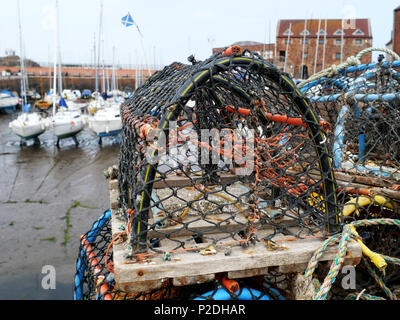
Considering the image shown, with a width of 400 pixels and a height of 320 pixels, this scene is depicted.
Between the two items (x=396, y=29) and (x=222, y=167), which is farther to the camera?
(x=396, y=29)

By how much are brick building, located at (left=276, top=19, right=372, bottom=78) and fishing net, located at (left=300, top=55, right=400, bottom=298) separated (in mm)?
31742

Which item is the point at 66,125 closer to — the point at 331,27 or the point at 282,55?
the point at 282,55

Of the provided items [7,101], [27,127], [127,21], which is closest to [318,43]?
[127,21]

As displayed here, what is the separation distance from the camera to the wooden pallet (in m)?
1.51

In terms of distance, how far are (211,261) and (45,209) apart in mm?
6617

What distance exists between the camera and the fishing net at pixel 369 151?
2.48 metres

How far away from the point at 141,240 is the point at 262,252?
2.07ft

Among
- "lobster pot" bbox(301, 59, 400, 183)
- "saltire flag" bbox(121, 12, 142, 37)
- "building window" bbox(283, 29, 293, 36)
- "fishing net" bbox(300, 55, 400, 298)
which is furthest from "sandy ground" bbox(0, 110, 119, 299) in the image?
"building window" bbox(283, 29, 293, 36)

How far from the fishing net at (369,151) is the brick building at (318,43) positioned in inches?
1250

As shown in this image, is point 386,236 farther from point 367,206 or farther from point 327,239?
point 327,239

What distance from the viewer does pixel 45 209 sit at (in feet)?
23.5

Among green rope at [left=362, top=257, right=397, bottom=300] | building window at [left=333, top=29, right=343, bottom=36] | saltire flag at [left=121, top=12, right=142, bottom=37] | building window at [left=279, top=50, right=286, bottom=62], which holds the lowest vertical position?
green rope at [left=362, top=257, right=397, bottom=300]

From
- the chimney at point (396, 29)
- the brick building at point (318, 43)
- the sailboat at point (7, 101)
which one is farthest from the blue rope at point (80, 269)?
the brick building at point (318, 43)

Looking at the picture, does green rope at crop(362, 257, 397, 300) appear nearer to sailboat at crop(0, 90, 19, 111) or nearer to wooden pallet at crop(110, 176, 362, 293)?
wooden pallet at crop(110, 176, 362, 293)
